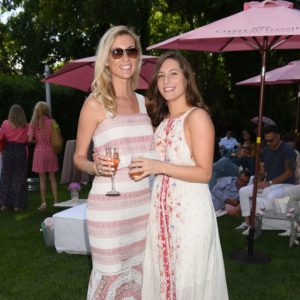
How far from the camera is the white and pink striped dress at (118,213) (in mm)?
2641

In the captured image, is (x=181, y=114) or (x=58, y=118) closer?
(x=181, y=114)

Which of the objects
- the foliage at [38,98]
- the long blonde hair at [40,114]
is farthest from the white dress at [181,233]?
the foliage at [38,98]

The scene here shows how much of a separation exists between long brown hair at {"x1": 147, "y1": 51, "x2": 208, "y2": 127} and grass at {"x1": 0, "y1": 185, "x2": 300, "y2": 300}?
2.25 m

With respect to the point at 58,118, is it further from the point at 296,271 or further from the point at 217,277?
the point at 217,277

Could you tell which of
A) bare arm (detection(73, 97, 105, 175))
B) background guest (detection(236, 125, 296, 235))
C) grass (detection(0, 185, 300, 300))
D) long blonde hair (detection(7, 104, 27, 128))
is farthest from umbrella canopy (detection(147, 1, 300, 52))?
long blonde hair (detection(7, 104, 27, 128))

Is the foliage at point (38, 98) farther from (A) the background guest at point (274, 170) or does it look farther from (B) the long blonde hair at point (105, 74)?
(B) the long blonde hair at point (105, 74)

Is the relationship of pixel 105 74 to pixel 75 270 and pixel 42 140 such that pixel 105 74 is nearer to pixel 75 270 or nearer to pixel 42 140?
pixel 75 270

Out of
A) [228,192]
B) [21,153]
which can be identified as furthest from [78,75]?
[228,192]

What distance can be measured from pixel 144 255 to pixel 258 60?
57.3 feet

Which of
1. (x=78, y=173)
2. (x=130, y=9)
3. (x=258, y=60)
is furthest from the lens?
(x=258, y=60)

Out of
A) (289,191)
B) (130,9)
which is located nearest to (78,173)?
(289,191)

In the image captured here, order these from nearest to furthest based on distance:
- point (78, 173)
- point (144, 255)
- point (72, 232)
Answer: point (144, 255)
point (72, 232)
point (78, 173)

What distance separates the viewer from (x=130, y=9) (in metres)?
16.8

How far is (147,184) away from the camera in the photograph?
2.82m
